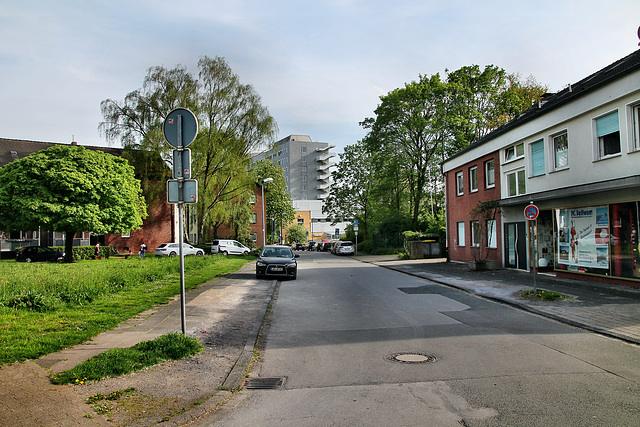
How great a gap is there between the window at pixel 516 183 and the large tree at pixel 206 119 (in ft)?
72.4

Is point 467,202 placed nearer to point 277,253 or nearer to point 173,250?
point 277,253

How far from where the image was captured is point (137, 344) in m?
6.47

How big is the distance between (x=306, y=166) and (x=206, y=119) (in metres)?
83.7

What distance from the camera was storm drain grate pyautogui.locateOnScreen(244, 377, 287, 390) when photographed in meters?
5.30

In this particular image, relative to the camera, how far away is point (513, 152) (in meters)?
21.0

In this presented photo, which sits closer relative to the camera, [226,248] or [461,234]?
[461,234]

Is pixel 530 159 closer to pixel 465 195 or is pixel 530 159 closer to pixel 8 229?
pixel 465 195

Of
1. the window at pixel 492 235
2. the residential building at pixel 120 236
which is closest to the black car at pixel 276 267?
the window at pixel 492 235

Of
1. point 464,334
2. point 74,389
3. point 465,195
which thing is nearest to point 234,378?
point 74,389

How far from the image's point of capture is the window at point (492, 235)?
73.9 ft

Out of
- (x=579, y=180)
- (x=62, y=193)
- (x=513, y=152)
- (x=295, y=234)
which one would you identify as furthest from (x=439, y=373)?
(x=295, y=234)

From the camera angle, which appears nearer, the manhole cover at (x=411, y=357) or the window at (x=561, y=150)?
the manhole cover at (x=411, y=357)

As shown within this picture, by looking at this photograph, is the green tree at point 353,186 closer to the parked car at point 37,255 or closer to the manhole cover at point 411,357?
the parked car at point 37,255

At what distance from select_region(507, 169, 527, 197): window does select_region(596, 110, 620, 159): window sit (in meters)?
5.14
